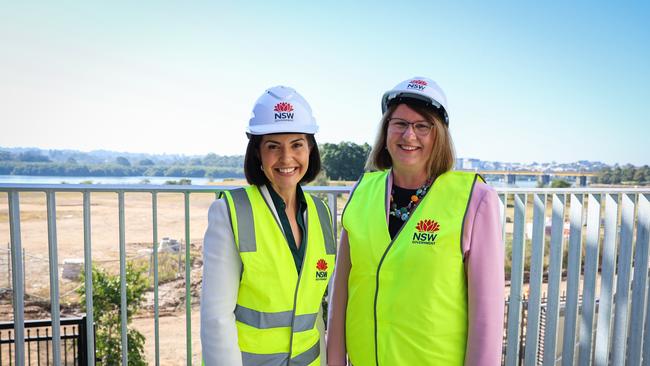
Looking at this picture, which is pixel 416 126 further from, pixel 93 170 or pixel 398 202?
pixel 93 170

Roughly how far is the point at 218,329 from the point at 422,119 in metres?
0.98

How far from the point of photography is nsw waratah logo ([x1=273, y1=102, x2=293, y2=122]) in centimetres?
151

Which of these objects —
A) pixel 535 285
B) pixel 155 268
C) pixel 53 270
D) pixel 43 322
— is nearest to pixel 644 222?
pixel 535 285

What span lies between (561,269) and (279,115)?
2.23 meters

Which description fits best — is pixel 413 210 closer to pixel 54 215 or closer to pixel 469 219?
pixel 469 219

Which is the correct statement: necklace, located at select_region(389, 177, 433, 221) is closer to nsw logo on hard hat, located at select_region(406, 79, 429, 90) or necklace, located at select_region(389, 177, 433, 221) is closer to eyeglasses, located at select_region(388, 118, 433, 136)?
eyeglasses, located at select_region(388, 118, 433, 136)

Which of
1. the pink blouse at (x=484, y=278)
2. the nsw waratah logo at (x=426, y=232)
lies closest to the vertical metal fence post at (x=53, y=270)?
the nsw waratah logo at (x=426, y=232)

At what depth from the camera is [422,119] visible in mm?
1529

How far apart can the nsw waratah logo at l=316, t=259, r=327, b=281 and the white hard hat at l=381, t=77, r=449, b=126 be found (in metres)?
0.65

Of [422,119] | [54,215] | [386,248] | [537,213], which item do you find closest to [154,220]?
[54,215]

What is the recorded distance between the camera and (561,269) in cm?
277

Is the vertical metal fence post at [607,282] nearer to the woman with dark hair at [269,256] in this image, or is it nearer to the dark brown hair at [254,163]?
the woman with dark hair at [269,256]

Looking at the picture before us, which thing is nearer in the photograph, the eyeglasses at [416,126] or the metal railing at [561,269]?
the eyeglasses at [416,126]

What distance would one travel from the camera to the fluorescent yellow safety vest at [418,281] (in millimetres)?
1432
